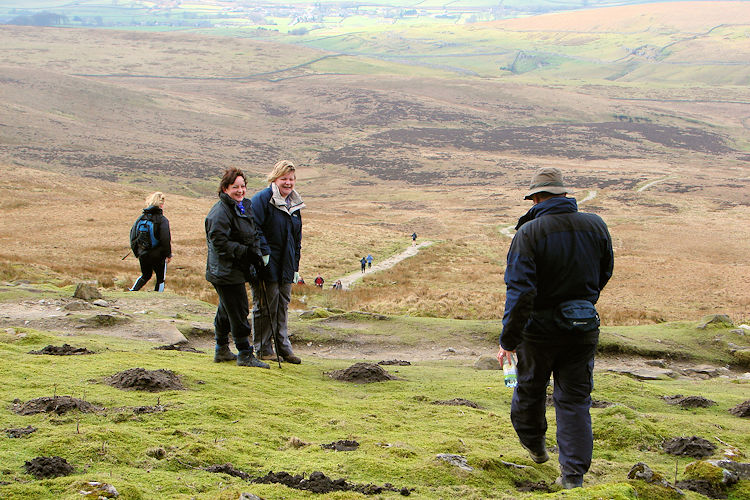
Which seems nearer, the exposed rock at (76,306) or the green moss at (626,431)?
the green moss at (626,431)

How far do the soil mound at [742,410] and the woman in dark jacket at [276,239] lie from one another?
6.97 metres

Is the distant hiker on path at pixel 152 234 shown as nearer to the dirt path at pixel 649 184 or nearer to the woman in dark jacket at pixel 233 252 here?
the woman in dark jacket at pixel 233 252

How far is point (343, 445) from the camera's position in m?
6.76

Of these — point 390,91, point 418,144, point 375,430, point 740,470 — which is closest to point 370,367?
point 375,430

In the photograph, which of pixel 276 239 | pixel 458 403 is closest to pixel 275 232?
pixel 276 239

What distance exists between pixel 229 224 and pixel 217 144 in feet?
428

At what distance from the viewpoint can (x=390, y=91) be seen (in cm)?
19625

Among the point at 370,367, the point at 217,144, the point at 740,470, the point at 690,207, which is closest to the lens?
the point at 740,470

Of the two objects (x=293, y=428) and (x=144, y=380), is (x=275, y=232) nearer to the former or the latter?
(x=144, y=380)

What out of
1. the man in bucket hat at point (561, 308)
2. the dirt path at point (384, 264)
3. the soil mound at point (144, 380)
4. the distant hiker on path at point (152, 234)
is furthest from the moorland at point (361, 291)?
the distant hiker on path at point (152, 234)

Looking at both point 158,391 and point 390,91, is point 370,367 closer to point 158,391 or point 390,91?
point 158,391

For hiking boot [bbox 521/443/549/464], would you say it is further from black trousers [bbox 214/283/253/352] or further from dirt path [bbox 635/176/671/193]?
dirt path [bbox 635/176/671/193]

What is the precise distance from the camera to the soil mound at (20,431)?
5.88 metres

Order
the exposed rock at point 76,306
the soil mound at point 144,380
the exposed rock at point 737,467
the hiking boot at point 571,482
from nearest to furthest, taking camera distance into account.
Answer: the hiking boot at point 571,482, the exposed rock at point 737,467, the soil mound at point 144,380, the exposed rock at point 76,306
